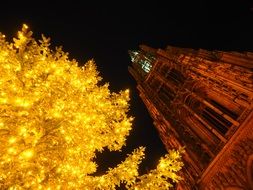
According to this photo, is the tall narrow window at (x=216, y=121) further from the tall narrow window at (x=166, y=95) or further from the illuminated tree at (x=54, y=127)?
the illuminated tree at (x=54, y=127)

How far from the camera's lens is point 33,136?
324 inches

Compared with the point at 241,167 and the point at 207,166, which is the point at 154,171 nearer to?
the point at 241,167

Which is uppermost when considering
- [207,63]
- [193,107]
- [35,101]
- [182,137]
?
[207,63]

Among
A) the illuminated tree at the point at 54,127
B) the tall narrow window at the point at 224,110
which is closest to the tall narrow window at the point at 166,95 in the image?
the tall narrow window at the point at 224,110

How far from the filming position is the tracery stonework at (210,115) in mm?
14523

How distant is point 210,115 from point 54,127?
1456cm

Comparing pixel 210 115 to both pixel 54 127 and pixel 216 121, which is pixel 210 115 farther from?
pixel 54 127

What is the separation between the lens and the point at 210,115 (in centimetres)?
2066

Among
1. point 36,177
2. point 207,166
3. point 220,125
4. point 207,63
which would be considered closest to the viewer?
point 36,177

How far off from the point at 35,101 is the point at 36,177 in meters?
2.41

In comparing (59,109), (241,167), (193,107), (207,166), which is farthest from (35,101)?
(193,107)

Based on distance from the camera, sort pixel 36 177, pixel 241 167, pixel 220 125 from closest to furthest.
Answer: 1. pixel 36 177
2. pixel 241 167
3. pixel 220 125

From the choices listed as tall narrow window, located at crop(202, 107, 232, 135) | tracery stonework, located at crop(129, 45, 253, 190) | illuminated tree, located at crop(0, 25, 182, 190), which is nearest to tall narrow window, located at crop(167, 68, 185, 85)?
tracery stonework, located at crop(129, 45, 253, 190)

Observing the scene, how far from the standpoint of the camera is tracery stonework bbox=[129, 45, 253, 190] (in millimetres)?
14523
